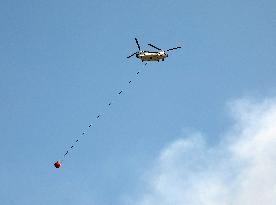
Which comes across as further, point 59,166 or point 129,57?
point 129,57

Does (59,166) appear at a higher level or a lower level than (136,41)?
lower

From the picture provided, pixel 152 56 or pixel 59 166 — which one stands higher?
pixel 152 56

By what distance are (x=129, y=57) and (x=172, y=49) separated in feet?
23.9

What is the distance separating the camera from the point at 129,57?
6825 centimetres

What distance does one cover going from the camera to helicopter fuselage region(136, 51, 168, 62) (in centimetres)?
6838

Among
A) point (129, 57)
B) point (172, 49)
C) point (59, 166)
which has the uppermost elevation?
point (172, 49)

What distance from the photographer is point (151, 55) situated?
226 feet

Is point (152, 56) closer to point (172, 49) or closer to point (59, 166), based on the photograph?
point (172, 49)

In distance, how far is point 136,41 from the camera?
68.8 m

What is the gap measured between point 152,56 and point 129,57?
3424 mm

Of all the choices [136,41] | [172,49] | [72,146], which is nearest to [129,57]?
[136,41]

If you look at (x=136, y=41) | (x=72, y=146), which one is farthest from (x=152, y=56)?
(x=72, y=146)

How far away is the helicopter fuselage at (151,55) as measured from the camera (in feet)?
224

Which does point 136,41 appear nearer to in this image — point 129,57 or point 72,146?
point 129,57
